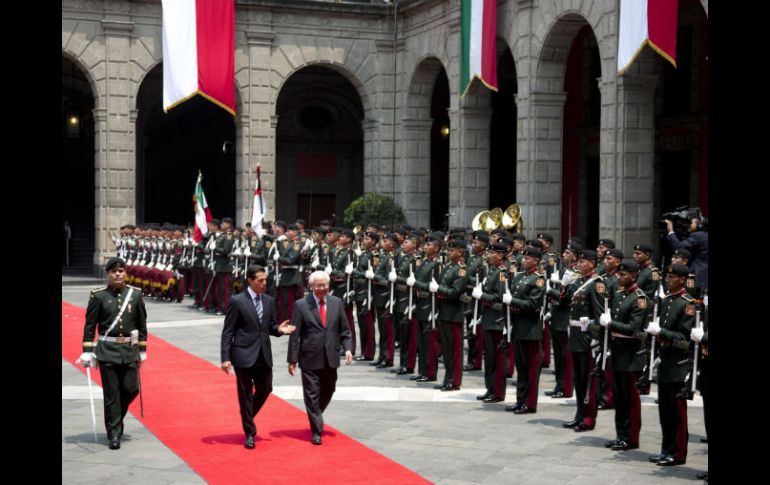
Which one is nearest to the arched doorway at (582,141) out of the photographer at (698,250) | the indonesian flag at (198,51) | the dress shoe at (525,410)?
the indonesian flag at (198,51)

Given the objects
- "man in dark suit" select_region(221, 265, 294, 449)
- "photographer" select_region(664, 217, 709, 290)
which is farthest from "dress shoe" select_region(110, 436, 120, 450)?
"photographer" select_region(664, 217, 709, 290)

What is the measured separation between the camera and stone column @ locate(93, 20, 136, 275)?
28094mm

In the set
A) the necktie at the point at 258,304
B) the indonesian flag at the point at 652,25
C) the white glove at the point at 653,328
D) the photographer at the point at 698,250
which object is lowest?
the white glove at the point at 653,328

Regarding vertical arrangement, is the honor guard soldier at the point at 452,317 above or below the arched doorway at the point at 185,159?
below

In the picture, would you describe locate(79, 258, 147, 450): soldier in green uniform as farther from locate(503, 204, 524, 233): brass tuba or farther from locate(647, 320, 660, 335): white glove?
locate(503, 204, 524, 233): brass tuba

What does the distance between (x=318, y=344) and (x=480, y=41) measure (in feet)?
49.6

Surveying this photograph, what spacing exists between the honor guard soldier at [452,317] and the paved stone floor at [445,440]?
0.28m

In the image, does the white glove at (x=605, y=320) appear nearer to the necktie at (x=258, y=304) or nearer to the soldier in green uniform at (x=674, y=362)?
the soldier in green uniform at (x=674, y=362)

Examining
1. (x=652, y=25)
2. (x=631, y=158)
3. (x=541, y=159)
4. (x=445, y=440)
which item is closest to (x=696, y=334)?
(x=445, y=440)

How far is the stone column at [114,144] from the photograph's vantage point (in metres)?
28.1
